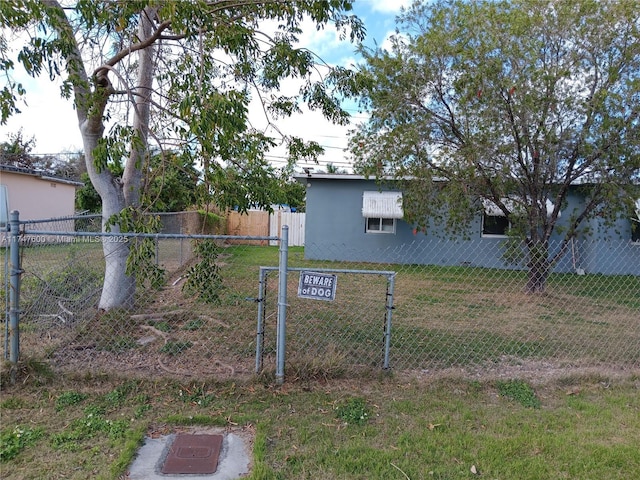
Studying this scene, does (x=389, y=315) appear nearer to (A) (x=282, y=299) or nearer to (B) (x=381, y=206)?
(A) (x=282, y=299)

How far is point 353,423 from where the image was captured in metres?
3.25

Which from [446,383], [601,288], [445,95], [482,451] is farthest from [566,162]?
[482,451]

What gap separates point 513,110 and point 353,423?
681cm

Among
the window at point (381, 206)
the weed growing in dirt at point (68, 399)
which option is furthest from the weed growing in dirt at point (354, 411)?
the window at point (381, 206)

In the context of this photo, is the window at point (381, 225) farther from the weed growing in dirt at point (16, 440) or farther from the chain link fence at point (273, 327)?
the weed growing in dirt at point (16, 440)

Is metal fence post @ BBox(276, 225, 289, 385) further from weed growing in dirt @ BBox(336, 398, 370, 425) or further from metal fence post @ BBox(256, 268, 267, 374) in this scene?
weed growing in dirt @ BBox(336, 398, 370, 425)

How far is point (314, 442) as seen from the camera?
9.75 feet

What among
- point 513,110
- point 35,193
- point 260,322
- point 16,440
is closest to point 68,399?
point 16,440

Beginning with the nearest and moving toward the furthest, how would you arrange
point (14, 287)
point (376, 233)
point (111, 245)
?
point (14, 287) < point (111, 245) < point (376, 233)

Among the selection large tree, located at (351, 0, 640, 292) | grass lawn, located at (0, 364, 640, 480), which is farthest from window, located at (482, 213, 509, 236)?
grass lawn, located at (0, 364, 640, 480)

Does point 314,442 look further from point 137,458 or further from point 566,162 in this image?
point 566,162

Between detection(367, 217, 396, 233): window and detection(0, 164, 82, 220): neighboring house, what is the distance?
12172 mm

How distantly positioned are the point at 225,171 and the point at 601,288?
33.2 ft

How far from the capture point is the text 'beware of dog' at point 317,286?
3.76m
